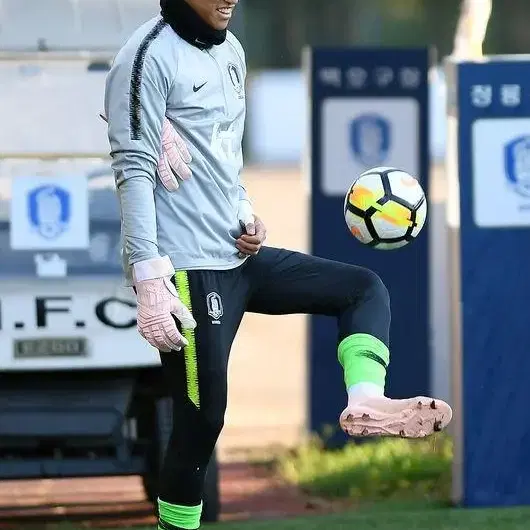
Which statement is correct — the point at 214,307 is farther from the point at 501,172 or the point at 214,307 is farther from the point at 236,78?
the point at 501,172

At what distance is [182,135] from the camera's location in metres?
4.95

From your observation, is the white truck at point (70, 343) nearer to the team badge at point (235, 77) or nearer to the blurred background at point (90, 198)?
the blurred background at point (90, 198)

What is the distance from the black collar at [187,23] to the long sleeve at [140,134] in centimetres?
13

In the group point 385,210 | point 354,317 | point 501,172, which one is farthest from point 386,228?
point 501,172

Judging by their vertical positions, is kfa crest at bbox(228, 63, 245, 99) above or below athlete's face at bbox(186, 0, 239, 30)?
below

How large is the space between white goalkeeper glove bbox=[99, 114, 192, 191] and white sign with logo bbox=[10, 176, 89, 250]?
1.82 meters

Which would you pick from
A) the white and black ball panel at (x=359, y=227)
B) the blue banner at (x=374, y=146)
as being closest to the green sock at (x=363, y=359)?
the white and black ball panel at (x=359, y=227)

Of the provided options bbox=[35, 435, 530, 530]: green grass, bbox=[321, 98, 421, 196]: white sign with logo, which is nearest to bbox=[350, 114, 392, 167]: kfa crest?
bbox=[321, 98, 421, 196]: white sign with logo

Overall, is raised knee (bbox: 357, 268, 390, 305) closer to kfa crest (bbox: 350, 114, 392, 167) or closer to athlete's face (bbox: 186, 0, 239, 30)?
athlete's face (bbox: 186, 0, 239, 30)

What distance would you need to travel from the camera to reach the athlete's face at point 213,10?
194 inches

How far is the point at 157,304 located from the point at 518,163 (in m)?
2.39

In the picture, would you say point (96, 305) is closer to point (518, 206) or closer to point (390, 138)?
point (518, 206)

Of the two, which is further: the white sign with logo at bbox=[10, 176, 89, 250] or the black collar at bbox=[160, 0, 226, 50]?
the white sign with logo at bbox=[10, 176, 89, 250]

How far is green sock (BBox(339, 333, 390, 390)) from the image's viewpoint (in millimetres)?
4867
